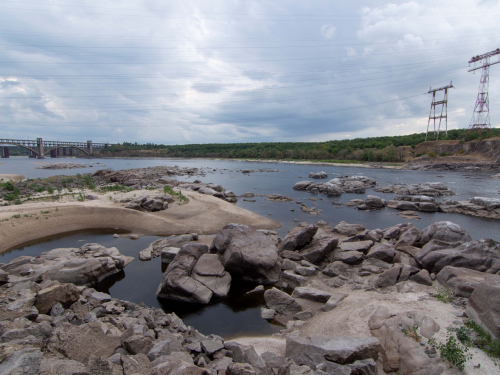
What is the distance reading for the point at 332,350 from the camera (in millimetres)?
6285

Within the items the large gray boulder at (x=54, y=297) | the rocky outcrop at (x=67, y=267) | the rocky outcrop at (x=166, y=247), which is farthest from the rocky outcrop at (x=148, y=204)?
the large gray boulder at (x=54, y=297)

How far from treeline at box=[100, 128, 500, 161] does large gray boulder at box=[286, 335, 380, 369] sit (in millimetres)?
99946

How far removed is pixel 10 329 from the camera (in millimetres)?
6395

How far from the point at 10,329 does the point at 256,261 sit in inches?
350

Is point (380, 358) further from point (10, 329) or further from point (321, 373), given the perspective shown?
point (10, 329)

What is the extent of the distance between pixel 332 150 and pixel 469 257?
10943 cm

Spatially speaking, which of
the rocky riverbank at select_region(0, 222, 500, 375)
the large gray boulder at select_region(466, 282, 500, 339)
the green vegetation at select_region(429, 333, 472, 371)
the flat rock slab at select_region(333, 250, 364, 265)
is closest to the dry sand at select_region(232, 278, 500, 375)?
the rocky riverbank at select_region(0, 222, 500, 375)

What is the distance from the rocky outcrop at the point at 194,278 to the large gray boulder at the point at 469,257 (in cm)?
914

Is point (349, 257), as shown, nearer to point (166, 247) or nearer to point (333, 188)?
point (166, 247)

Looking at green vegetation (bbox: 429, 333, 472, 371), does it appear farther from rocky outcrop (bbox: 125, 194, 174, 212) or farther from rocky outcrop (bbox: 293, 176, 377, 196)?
rocky outcrop (bbox: 293, 176, 377, 196)

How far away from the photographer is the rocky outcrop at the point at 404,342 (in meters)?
6.01

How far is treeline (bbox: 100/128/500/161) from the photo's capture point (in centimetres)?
9731

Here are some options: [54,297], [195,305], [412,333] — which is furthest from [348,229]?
[54,297]

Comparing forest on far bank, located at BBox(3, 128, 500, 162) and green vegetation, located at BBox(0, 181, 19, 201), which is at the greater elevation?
forest on far bank, located at BBox(3, 128, 500, 162)
